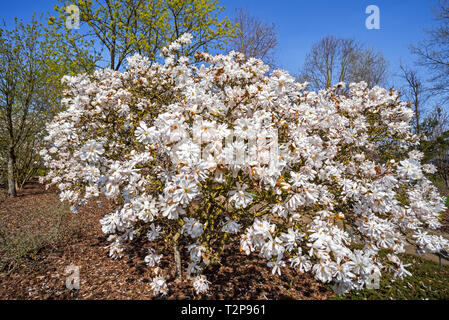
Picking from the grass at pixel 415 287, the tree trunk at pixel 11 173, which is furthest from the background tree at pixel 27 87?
the grass at pixel 415 287

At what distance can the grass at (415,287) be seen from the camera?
4.30 metres

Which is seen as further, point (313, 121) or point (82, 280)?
point (82, 280)

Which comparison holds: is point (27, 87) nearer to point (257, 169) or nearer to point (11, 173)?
point (11, 173)

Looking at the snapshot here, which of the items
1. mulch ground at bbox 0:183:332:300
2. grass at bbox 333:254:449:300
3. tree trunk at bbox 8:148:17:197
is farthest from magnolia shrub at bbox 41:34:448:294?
tree trunk at bbox 8:148:17:197

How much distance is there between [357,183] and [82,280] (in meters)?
5.14

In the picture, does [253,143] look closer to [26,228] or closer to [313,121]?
[313,121]

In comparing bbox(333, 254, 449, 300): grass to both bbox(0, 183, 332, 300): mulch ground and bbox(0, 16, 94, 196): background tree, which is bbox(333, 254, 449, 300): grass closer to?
bbox(0, 183, 332, 300): mulch ground

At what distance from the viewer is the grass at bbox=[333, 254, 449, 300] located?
430 cm

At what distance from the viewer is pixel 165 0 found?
12.2m

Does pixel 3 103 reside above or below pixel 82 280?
above

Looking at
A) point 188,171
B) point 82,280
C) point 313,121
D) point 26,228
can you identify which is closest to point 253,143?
point 188,171

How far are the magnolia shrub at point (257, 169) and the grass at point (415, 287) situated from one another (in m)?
1.81

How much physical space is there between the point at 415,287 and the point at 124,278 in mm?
6253
